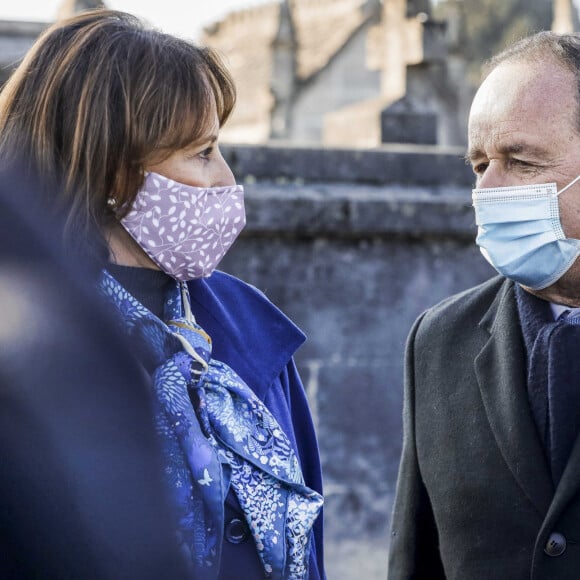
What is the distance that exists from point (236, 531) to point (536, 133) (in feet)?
4.22

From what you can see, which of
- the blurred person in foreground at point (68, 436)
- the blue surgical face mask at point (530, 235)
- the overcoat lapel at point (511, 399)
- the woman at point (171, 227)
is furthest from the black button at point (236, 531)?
the blue surgical face mask at point (530, 235)

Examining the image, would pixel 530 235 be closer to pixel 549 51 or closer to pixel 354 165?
pixel 549 51

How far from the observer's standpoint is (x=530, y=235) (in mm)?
2875

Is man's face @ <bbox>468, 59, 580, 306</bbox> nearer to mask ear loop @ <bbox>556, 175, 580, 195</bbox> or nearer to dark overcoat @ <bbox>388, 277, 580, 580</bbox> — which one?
mask ear loop @ <bbox>556, 175, 580, 195</bbox>

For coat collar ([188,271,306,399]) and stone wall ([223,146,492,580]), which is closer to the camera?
coat collar ([188,271,306,399])

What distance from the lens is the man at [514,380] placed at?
2678 mm

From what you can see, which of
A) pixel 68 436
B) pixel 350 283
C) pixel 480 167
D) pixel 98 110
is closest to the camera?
pixel 68 436

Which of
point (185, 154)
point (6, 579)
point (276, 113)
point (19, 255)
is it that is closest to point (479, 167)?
point (185, 154)

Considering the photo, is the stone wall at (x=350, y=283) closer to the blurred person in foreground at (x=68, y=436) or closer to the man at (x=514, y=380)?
the man at (x=514, y=380)

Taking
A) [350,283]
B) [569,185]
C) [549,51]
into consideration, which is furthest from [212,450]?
[350,283]

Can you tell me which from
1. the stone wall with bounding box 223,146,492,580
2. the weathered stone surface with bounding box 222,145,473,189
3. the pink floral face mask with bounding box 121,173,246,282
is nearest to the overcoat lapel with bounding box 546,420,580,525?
the pink floral face mask with bounding box 121,173,246,282

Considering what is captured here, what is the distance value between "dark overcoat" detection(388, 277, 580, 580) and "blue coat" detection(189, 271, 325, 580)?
0.97ft

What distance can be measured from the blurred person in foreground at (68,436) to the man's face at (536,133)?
1171 millimetres

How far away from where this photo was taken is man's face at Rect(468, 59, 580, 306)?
2.77 meters
